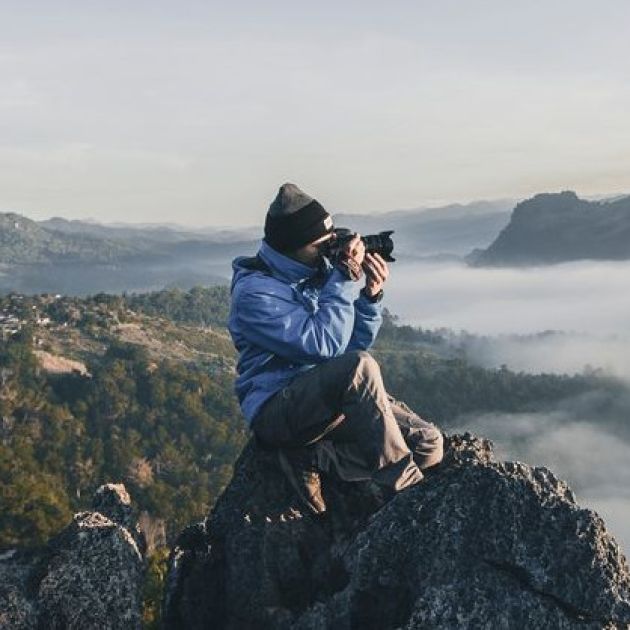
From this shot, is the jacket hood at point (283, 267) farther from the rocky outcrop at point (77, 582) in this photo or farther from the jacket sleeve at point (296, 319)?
the rocky outcrop at point (77, 582)

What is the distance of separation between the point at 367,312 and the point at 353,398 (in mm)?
1635

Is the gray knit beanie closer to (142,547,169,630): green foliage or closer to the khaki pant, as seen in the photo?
the khaki pant

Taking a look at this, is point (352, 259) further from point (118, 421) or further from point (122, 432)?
point (118, 421)

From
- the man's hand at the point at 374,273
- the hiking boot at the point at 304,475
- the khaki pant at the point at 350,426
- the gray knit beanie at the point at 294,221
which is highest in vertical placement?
the gray knit beanie at the point at 294,221

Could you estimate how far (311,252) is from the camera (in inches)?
316

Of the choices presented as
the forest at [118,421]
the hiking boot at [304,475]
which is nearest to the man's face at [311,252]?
the hiking boot at [304,475]

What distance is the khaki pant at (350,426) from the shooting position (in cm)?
734

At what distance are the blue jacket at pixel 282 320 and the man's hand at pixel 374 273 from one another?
23cm

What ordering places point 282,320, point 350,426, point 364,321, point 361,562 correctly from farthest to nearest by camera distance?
point 364,321 → point 282,320 → point 350,426 → point 361,562

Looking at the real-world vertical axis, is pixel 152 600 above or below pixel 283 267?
below

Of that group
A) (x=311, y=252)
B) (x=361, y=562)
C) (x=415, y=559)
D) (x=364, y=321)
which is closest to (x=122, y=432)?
(x=364, y=321)

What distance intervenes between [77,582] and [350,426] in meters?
3.17

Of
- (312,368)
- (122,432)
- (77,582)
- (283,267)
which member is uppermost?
(283,267)

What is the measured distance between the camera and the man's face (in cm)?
798
